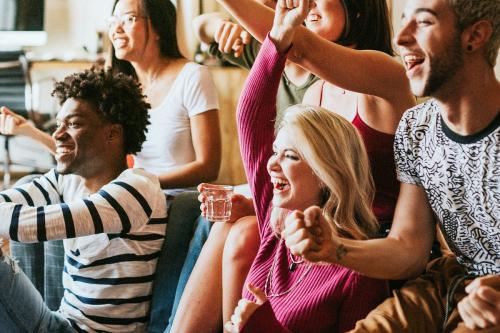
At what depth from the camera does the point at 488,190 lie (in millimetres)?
1568

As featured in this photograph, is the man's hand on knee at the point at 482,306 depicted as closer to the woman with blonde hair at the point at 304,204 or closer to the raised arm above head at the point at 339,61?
the woman with blonde hair at the point at 304,204

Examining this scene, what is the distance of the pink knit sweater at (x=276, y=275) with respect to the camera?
65.2 inches

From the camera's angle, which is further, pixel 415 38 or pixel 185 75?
pixel 185 75

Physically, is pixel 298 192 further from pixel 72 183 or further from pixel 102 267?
pixel 72 183

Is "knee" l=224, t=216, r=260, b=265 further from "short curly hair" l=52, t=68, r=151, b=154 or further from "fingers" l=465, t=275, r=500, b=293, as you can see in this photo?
"fingers" l=465, t=275, r=500, b=293

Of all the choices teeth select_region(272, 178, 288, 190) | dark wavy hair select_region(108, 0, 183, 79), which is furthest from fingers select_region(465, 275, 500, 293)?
dark wavy hair select_region(108, 0, 183, 79)

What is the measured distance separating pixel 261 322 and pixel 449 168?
486 millimetres

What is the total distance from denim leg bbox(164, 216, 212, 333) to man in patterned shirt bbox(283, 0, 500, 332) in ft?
1.96

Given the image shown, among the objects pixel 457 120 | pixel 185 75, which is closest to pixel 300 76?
pixel 185 75

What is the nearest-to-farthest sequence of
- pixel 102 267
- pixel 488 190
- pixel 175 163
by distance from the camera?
1. pixel 488 190
2. pixel 102 267
3. pixel 175 163

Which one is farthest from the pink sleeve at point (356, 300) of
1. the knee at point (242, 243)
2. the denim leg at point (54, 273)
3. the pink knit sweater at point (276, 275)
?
the denim leg at point (54, 273)

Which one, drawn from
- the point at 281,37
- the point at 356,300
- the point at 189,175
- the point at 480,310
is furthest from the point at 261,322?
the point at 189,175

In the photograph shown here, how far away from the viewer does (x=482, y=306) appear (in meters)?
1.33

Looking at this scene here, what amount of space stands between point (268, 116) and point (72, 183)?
0.68 m
